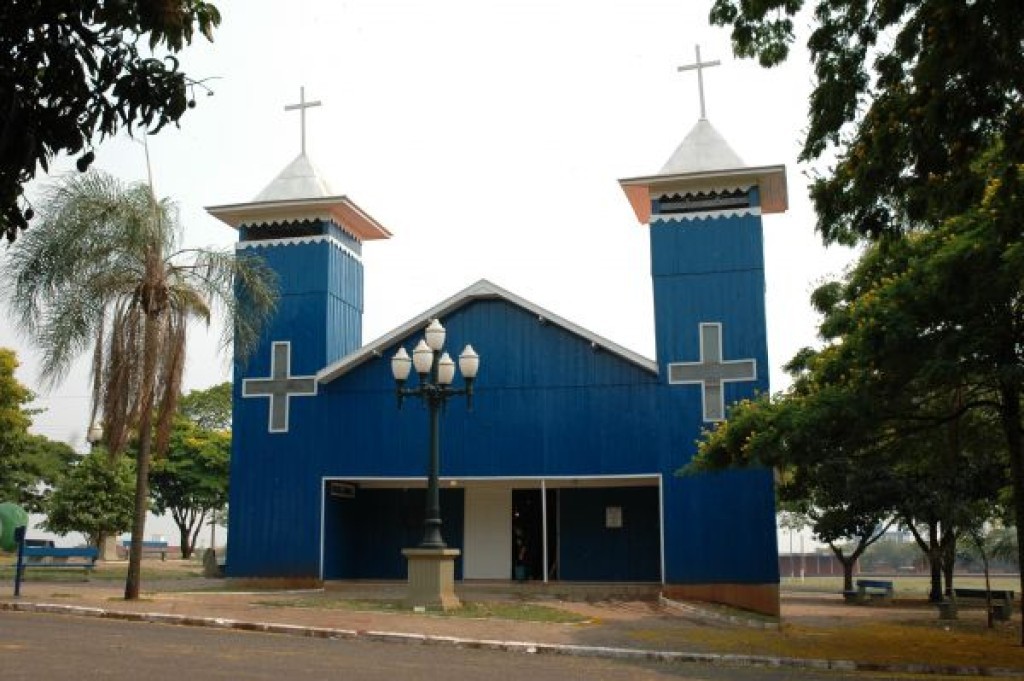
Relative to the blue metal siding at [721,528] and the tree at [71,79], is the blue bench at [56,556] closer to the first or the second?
the blue metal siding at [721,528]

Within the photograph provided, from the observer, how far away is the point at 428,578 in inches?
667

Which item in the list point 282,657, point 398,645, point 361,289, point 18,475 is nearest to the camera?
point 282,657

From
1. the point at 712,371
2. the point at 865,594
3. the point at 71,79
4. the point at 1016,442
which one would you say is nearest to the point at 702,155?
the point at 712,371

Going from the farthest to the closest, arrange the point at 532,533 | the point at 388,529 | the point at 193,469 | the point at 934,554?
the point at 193,469, the point at 934,554, the point at 388,529, the point at 532,533

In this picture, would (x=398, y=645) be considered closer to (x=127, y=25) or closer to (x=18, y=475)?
(x=127, y=25)

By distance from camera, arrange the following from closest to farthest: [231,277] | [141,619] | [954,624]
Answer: [141,619]
[231,277]
[954,624]

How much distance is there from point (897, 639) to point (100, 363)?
13.8 metres

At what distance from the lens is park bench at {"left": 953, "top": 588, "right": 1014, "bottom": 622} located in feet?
76.7

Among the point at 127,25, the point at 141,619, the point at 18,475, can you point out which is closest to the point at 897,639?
the point at 141,619

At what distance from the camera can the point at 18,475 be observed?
144ft

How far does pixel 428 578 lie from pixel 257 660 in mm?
6397

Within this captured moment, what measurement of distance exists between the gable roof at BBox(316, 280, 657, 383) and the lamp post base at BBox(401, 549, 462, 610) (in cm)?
782

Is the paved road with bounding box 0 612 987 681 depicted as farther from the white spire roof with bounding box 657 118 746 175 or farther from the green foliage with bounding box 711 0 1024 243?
the white spire roof with bounding box 657 118 746 175

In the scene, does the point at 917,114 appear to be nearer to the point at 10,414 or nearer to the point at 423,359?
the point at 423,359
